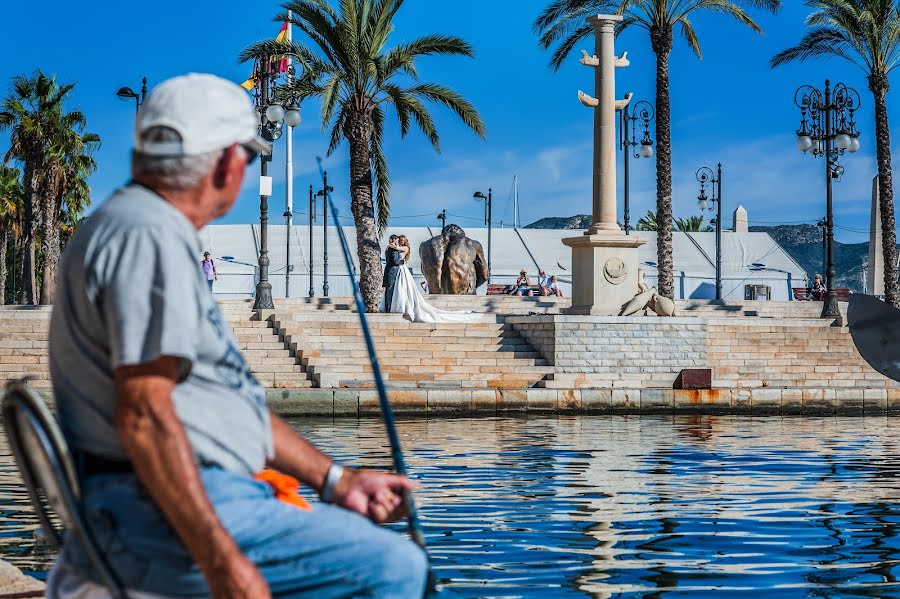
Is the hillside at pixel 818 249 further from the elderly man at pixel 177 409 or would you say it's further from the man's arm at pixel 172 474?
the man's arm at pixel 172 474

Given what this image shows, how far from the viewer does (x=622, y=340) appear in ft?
85.7

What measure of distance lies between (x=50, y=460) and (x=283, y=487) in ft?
1.52

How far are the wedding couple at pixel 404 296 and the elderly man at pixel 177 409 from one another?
24471 mm

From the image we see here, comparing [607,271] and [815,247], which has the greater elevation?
[815,247]

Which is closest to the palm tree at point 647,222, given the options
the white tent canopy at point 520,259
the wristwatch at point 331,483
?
the white tent canopy at point 520,259

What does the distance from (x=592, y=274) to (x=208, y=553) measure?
25.9 m

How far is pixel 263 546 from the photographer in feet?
6.59

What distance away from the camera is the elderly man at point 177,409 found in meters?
1.91

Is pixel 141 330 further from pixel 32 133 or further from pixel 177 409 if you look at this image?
pixel 32 133

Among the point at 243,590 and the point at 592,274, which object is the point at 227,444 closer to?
the point at 243,590

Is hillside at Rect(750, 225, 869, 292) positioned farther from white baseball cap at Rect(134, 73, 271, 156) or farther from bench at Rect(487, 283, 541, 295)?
white baseball cap at Rect(134, 73, 271, 156)

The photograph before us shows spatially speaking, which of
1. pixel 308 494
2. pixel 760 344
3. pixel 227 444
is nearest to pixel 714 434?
pixel 308 494

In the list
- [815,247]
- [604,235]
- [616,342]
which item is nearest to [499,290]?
[604,235]

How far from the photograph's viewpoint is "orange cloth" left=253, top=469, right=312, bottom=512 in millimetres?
2312
